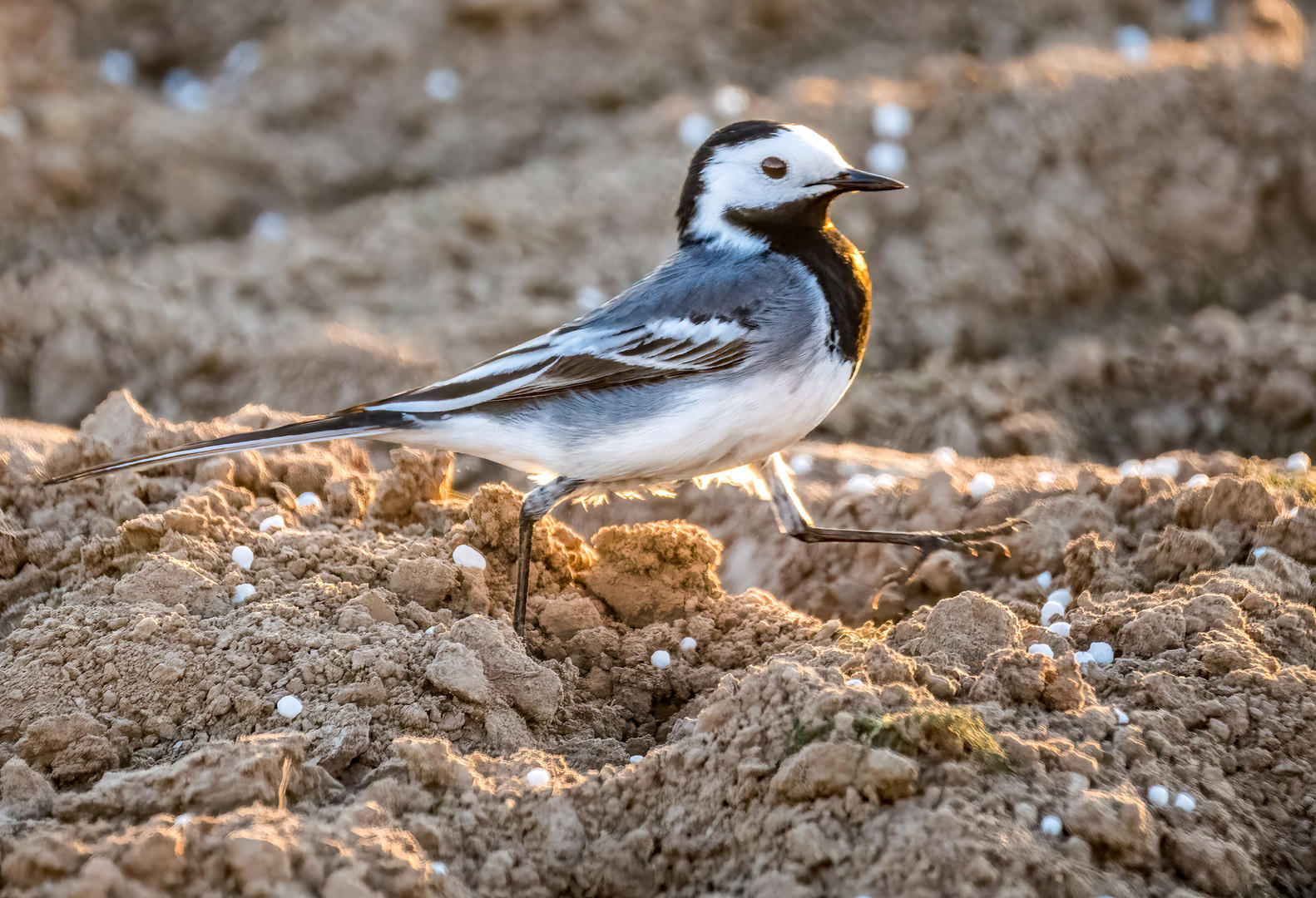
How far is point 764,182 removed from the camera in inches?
168

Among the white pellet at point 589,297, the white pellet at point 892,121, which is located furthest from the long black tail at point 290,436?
the white pellet at point 892,121

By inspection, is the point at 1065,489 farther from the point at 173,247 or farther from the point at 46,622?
the point at 173,247

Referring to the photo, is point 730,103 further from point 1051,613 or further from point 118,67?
point 1051,613

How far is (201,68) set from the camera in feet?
30.7

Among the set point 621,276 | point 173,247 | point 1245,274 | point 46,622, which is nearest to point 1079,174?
point 1245,274

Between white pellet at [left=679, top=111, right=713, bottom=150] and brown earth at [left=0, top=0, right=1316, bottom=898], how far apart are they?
167mm

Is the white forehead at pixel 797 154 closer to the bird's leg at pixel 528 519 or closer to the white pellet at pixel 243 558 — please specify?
the bird's leg at pixel 528 519

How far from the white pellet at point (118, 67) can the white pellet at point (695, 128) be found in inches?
172

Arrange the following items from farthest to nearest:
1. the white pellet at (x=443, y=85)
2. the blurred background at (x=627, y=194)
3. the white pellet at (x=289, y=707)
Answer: the white pellet at (x=443, y=85)
the blurred background at (x=627, y=194)
the white pellet at (x=289, y=707)

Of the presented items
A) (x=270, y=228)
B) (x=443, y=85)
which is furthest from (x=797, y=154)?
(x=443, y=85)

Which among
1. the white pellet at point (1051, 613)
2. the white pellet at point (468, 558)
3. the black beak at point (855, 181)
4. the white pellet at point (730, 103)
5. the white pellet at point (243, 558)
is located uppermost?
A: the black beak at point (855, 181)

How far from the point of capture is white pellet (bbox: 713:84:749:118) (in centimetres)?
831

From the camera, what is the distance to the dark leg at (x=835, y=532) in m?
4.53

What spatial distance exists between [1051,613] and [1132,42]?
21.9 ft
